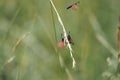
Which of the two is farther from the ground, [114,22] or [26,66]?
[26,66]

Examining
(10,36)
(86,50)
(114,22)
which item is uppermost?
(10,36)

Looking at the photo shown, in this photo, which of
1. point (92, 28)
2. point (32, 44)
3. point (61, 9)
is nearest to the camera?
point (32, 44)

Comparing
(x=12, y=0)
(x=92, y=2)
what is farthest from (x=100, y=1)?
(x=12, y=0)

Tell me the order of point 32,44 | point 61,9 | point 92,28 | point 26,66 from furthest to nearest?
point 61,9 → point 92,28 → point 32,44 → point 26,66

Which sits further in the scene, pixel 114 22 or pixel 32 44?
pixel 114 22

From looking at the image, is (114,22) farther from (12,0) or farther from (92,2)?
(12,0)

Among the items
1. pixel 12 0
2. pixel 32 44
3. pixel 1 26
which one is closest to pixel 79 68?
pixel 32 44
